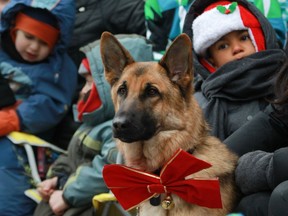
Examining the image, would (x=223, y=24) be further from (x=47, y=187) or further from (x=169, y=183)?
(x=47, y=187)

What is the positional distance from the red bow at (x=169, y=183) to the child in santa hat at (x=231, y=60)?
64cm

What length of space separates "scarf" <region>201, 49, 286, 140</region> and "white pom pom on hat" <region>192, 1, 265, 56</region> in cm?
17

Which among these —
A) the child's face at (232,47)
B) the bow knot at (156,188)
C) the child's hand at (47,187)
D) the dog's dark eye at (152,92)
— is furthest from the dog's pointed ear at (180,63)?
the child's hand at (47,187)

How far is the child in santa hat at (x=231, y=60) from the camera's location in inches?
110

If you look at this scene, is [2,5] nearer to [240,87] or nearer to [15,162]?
[15,162]

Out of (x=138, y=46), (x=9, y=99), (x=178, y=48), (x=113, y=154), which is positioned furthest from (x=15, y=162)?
(x=178, y=48)

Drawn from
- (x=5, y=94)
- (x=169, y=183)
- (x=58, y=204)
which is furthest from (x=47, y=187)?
(x=169, y=183)

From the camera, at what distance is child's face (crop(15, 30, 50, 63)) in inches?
154

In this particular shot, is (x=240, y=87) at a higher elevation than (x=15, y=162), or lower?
higher

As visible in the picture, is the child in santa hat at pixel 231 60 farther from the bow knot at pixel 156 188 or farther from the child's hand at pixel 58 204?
the child's hand at pixel 58 204

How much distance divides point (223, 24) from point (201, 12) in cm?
32

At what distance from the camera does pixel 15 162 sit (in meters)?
3.76

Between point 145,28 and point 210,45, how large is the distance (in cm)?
107

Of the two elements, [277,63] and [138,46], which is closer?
[277,63]
